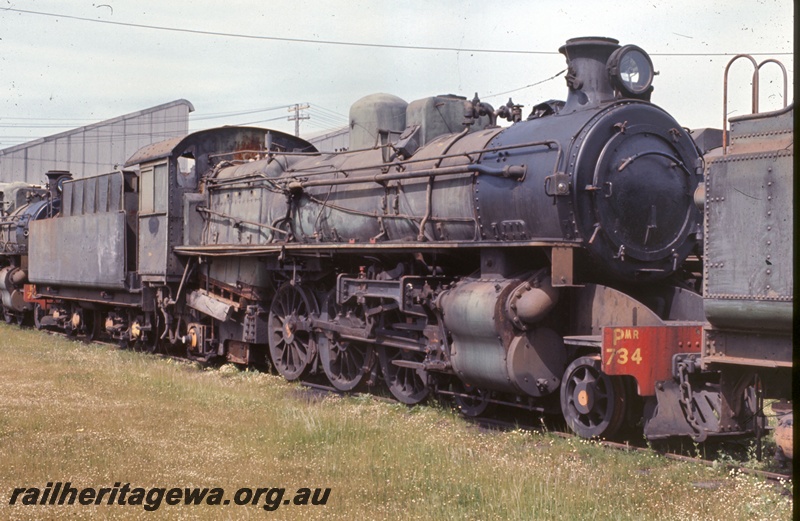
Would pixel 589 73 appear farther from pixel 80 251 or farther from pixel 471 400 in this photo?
pixel 80 251

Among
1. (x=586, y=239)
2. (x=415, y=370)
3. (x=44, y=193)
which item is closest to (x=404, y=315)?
(x=415, y=370)

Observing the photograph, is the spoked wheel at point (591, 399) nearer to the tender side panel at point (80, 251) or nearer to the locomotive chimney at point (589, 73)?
the locomotive chimney at point (589, 73)

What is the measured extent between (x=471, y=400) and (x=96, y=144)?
48139 millimetres

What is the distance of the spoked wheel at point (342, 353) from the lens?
12.3 m

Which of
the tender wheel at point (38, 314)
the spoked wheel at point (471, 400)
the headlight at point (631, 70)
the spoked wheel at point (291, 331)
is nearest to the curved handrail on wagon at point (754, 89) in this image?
the headlight at point (631, 70)

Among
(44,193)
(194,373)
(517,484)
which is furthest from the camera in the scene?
(44,193)

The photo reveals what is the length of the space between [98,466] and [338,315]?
5.19 metres

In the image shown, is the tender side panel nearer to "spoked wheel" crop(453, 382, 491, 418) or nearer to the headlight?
"spoked wheel" crop(453, 382, 491, 418)

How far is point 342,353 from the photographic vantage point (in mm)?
12727

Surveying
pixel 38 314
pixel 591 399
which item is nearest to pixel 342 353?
pixel 591 399

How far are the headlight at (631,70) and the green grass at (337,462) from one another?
3992 millimetres

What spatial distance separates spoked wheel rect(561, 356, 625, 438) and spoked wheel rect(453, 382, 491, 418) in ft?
4.03

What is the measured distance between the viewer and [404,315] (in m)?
11.5

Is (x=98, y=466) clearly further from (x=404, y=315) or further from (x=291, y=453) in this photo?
(x=404, y=315)
